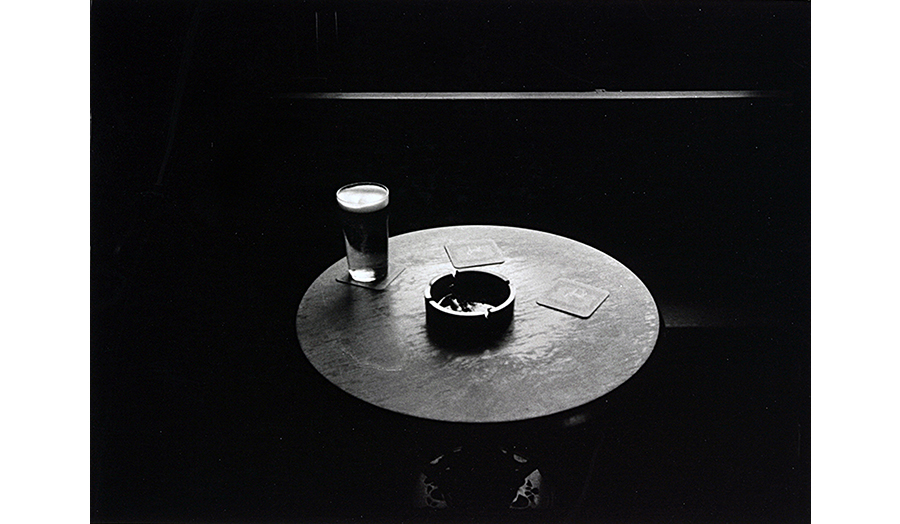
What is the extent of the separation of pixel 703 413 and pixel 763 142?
1100 millimetres

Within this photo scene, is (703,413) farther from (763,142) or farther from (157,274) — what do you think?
(157,274)

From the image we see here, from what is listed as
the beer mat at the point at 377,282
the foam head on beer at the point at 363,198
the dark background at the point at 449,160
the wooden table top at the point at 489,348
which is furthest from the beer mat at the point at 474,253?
the dark background at the point at 449,160

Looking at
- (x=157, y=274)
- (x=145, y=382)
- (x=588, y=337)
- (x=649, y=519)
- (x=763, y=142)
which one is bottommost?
(x=649, y=519)

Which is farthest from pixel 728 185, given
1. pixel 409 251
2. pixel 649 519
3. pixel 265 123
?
pixel 265 123

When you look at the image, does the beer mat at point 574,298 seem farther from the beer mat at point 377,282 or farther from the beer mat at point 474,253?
the beer mat at point 377,282

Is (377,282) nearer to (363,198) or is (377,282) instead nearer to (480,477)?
(363,198)

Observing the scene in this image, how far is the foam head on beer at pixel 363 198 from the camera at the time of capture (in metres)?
1.53

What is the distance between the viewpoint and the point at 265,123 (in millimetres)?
2848

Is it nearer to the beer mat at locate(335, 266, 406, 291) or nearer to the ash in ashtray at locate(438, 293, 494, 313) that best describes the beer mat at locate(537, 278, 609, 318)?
the ash in ashtray at locate(438, 293, 494, 313)

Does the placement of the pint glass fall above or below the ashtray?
above

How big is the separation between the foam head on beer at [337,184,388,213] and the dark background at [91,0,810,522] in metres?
1.01

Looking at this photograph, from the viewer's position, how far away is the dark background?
2555 millimetres

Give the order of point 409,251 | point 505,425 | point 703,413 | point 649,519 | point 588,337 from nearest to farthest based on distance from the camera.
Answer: point 505,425, point 588,337, point 409,251, point 649,519, point 703,413

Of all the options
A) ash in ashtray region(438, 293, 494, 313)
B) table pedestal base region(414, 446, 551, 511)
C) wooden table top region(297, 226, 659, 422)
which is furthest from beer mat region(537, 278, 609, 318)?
table pedestal base region(414, 446, 551, 511)
